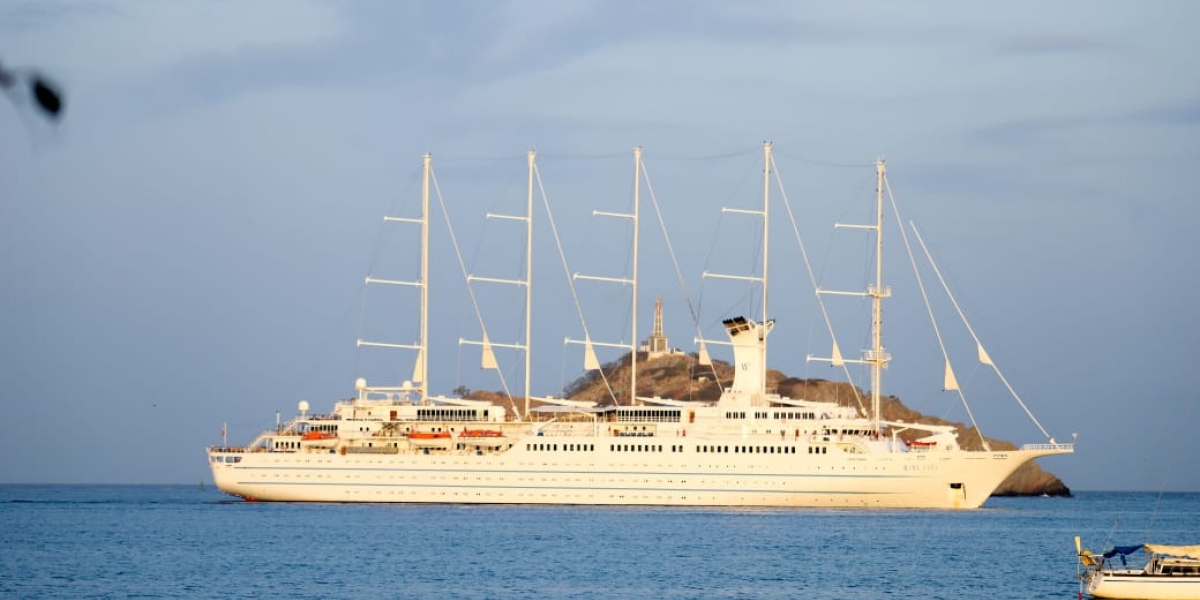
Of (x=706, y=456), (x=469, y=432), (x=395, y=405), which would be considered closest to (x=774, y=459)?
(x=706, y=456)

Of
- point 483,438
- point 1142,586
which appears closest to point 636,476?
point 483,438

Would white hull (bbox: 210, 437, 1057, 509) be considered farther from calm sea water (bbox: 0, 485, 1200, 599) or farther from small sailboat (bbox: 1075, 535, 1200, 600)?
small sailboat (bbox: 1075, 535, 1200, 600)

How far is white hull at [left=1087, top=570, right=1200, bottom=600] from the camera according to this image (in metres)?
26.9

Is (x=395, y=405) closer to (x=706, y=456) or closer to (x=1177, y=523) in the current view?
(x=706, y=456)

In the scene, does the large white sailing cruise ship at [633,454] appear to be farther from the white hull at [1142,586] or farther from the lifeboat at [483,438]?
the white hull at [1142,586]

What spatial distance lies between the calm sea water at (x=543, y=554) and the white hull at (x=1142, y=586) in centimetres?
403

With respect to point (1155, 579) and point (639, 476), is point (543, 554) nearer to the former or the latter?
point (1155, 579)

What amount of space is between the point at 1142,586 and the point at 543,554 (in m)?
18.2

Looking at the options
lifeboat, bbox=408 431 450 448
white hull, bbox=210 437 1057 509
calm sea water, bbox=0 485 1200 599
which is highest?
lifeboat, bbox=408 431 450 448

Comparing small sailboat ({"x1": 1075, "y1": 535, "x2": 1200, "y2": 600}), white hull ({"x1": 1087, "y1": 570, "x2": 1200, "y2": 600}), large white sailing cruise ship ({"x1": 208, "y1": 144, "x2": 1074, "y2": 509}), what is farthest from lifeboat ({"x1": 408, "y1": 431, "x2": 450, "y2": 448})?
white hull ({"x1": 1087, "y1": 570, "x2": 1200, "y2": 600})

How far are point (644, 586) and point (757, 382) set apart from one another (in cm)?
3138

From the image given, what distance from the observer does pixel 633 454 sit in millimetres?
61125

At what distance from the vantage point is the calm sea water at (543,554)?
33.3 m

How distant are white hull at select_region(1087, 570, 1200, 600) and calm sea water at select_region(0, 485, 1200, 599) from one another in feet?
13.2
